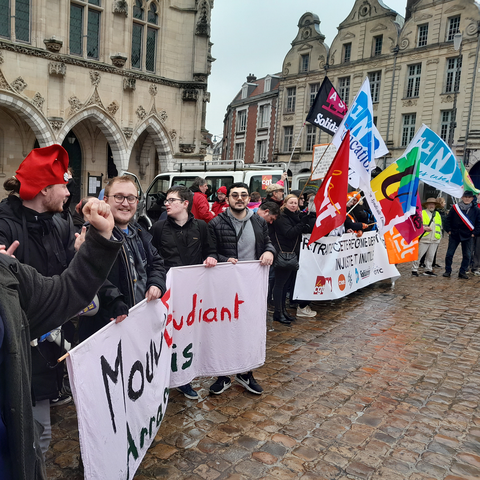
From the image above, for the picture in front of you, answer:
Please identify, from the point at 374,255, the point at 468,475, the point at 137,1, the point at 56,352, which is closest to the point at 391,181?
the point at 374,255

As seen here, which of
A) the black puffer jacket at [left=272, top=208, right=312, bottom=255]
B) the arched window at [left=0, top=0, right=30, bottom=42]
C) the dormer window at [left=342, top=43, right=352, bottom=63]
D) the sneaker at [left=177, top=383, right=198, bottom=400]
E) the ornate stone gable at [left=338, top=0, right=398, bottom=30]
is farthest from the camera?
the dormer window at [left=342, top=43, right=352, bottom=63]

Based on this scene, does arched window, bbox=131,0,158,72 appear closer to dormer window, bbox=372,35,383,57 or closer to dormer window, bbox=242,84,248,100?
dormer window, bbox=372,35,383,57

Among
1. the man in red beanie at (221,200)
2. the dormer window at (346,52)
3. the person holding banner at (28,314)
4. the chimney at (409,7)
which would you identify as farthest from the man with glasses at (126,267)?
the chimney at (409,7)

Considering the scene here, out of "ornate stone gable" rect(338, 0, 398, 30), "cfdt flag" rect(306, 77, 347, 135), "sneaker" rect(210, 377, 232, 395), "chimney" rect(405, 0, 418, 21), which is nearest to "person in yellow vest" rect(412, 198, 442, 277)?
"cfdt flag" rect(306, 77, 347, 135)

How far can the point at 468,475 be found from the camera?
9.72 feet

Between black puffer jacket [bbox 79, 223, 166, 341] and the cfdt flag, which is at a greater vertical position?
the cfdt flag

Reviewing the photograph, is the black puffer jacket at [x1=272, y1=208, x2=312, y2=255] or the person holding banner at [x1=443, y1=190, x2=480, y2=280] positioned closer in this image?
the black puffer jacket at [x1=272, y1=208, x2=312, y2=255]

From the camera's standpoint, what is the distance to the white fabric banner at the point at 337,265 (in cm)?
684

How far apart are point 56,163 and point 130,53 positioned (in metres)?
17.7

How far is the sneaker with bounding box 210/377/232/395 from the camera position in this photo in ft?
13.3

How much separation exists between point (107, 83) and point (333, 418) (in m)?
17.2

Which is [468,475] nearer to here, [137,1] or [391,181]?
[391,181]

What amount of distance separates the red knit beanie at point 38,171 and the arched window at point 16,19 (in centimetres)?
1606

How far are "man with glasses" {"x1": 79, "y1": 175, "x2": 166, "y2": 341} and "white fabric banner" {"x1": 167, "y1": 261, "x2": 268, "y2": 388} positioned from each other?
56cm
